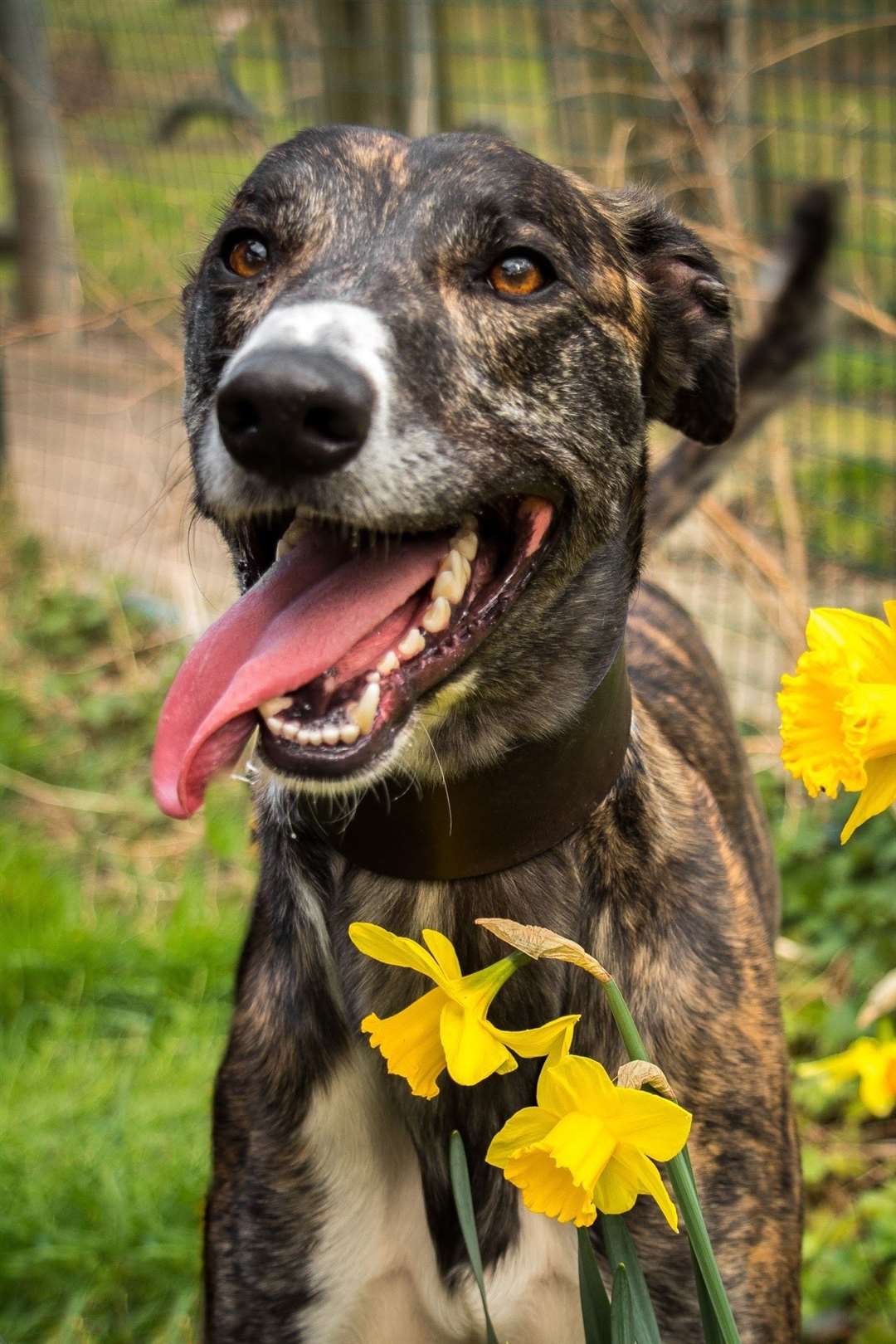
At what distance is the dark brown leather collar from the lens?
1931 millimetres

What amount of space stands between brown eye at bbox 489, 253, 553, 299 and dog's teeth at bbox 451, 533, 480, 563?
0.32 m

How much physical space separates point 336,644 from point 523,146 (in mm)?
2992

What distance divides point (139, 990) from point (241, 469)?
2.38 metres

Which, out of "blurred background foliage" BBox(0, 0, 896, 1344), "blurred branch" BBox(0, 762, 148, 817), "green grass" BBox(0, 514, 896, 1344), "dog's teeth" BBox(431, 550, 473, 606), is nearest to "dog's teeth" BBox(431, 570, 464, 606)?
"dog's teeth" BBox(431, 550, 473, 606)

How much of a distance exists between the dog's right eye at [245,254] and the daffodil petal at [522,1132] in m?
1.25

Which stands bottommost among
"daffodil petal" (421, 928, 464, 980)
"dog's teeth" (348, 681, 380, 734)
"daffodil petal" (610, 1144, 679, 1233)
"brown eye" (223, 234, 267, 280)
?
"daffodil petal" (610, 1144, 679, 1233)

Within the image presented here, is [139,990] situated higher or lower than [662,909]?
lower

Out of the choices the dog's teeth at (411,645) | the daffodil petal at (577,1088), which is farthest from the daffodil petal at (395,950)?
the dog's teeth at (411,645)

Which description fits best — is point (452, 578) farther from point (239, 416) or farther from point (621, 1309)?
point (621, 1309)

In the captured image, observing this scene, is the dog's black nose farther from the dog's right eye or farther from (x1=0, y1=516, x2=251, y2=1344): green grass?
(x1=0, y1=516, x2=251, y2=1344): green grass

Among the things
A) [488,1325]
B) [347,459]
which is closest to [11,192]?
[347,459]

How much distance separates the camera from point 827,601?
508 cm

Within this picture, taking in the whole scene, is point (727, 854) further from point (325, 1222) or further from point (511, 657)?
point (325, 1222)

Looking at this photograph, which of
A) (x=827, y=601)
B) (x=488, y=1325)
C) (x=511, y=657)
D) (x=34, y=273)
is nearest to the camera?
(x=488, y=1325)
